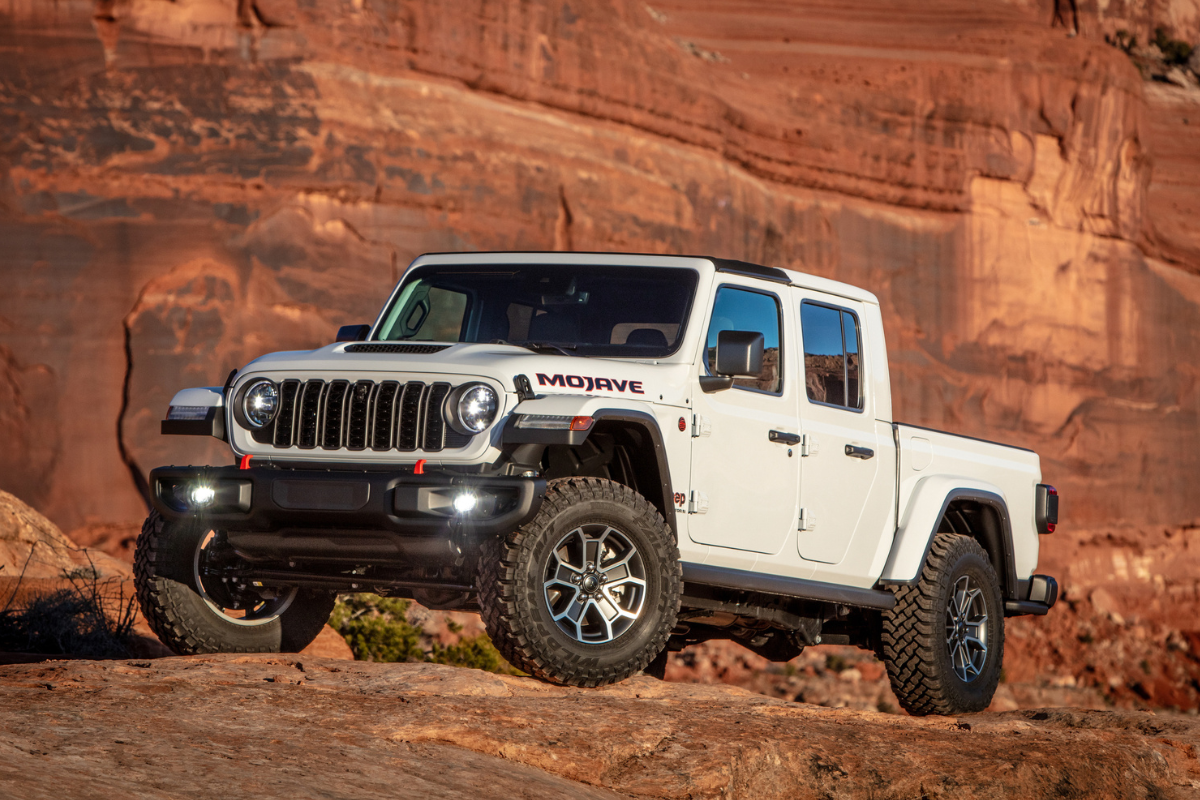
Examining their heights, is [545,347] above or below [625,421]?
above

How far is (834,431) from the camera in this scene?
741 centimetres

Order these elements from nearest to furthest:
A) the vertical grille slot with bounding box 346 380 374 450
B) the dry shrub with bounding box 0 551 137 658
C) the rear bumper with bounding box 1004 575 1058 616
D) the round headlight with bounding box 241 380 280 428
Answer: the vertical grille slot with bounding box 346 380 374 450, the round headlight with bounding box 241 380 280 428, the dry shrub with bounding box 0 551 137 658, the rear bumper with bounding box 1004 575 1058 616

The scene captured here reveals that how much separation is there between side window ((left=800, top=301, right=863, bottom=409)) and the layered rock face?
13.1m

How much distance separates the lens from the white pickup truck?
5742 millimetres

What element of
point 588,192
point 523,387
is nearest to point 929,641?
point 523,387

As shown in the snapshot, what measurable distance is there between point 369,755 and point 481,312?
3.42 metres

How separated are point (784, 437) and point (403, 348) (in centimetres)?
199

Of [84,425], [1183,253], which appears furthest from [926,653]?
[1183,253]

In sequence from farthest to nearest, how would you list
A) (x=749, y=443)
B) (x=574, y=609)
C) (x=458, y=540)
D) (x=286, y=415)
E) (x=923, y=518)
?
(x=923, y=518) → (x=749, y=443) → (x=286, y=415) → (x=574, y=609) → (x=458, y=540)

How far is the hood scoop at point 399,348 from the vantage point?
20.3ft

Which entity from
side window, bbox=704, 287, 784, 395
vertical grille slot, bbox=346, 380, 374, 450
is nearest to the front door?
side window, bbox=704, 287, 784, 395

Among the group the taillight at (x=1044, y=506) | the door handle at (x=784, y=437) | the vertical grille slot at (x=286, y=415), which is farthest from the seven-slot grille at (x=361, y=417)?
the taillight at (x=1044, y=506)

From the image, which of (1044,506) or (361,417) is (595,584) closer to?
(361,417)

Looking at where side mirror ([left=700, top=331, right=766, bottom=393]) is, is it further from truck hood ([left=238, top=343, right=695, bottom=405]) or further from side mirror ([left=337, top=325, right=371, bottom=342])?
side mirror ([left=337, top=325, right=371, bottom=342])
